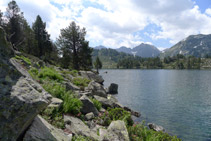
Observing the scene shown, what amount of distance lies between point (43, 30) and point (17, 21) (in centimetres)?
1140

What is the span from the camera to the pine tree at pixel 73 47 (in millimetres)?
48806

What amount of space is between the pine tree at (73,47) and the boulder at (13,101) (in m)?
45.9

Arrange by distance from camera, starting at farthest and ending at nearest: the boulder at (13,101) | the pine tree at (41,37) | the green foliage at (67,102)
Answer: the pine tree at (41,37) → the green foliage at (67,102) → the boulder at (13,101)

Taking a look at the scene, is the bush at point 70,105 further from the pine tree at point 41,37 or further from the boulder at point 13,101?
the pine tree at point 41,37

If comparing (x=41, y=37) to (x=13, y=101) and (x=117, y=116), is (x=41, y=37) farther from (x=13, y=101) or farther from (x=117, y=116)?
(x=13, y=101)

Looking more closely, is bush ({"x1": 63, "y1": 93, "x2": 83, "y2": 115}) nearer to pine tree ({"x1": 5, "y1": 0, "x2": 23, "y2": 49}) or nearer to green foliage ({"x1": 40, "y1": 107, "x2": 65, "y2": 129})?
green foliage ({"x1": 40, "y1": 107, "x2": 65, "y2": 129})

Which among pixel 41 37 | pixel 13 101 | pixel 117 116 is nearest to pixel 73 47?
pixel 41 37

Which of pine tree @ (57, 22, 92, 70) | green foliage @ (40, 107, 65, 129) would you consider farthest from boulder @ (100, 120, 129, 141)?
pine tree @ (57, 22, 92, 70)

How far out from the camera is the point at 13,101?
12.4 ft

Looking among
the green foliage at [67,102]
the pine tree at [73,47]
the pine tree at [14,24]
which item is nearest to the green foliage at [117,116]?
the green foliage at [67,102]

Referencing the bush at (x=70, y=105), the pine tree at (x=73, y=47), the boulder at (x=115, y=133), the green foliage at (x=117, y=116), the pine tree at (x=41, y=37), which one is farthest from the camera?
the pine tree at (x=41, y=37)

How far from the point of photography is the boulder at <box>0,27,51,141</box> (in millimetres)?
3605

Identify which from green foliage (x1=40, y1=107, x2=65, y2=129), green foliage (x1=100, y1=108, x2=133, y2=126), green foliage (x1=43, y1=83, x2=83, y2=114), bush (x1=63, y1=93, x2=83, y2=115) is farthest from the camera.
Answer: green foliage (x1=100, y1=108, x2=133, y2=126)

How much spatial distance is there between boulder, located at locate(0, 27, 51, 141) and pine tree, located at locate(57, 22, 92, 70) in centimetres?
4590
